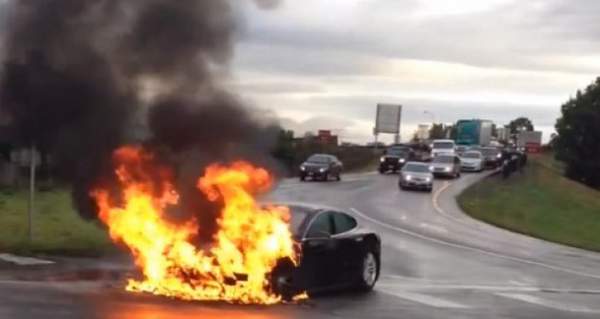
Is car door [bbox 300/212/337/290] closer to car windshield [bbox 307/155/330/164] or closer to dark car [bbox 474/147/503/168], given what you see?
car windshield [bbox 307/155/330/164]

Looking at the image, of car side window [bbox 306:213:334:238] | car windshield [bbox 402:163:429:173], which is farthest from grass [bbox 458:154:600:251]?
car side window [bbox 306:213:334:238]

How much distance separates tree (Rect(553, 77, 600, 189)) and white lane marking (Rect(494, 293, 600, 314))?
76.4 m

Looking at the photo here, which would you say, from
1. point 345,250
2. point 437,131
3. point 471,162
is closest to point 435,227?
point 345,250

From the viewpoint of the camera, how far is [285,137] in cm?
1698

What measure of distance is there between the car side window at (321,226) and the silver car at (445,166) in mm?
47594

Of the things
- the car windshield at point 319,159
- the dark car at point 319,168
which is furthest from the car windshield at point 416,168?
the car windshield at point 319,159

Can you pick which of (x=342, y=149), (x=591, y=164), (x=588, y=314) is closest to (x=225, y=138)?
(x=588, y=314)

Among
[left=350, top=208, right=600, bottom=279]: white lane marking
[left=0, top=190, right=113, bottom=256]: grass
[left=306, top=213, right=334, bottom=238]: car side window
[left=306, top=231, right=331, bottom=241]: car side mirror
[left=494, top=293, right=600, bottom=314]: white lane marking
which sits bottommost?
[left=350, top=208, right=600, bottom=279]: white lane marking

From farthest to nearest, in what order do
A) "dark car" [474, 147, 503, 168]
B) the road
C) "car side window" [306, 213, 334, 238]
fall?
"dark car" [474, 147, 503, 168], "car side window" [306, 213, 334, 238], the road

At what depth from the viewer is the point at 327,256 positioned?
16109 millimetres

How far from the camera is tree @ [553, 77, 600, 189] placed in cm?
9356

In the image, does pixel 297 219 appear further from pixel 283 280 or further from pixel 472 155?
pixel 472 155

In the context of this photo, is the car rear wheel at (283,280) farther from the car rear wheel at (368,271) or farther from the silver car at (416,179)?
the silver car at (416,179)

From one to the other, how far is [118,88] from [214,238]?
3462mm
